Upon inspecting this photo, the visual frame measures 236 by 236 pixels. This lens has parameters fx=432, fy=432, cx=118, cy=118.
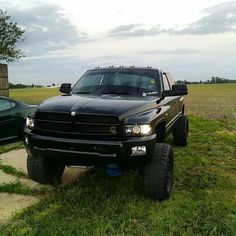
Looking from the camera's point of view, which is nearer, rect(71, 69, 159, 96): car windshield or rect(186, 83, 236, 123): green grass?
rect(71, 69, 159, 96): car windshield

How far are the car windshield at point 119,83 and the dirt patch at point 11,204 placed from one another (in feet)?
5.98

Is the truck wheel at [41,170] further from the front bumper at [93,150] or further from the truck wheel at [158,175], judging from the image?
the truck wheel at [158,175]

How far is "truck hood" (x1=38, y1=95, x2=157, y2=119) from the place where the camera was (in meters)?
5.12

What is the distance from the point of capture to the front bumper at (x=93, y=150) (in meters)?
4.97

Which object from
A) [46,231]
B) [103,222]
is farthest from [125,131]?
[46,231]

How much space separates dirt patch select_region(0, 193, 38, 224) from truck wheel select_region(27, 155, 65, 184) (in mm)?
403

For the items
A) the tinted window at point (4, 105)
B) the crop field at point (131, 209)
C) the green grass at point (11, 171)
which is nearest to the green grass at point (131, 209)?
the crop field at point (131, 209)

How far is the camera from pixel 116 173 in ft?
17.9

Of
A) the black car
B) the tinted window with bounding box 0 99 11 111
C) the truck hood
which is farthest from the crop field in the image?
the tinted window with bounding box 0 99 11 111

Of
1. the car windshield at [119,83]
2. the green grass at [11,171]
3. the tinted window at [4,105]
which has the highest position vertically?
the car windshield at [119,83]

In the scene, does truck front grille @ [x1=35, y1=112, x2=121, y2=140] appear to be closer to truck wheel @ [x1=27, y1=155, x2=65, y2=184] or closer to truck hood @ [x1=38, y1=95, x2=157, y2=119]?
truck hood @ [x1=38, y1=95, x2=157, y2=119]

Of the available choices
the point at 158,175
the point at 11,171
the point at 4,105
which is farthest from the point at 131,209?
the point at 4,105

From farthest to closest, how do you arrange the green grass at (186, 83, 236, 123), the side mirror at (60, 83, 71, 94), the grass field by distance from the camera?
the grass field, the green grass at (186, 83, 236, 123), the side mirror at (60, 83, 71, 94)

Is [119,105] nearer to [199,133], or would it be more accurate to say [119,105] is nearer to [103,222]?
[103,222]
